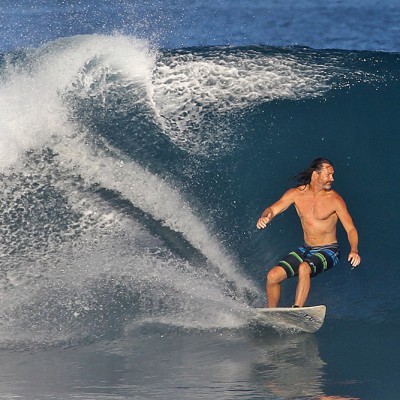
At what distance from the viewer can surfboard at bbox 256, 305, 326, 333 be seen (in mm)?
6711

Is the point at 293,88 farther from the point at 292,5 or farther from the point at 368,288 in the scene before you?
the point at 292,5

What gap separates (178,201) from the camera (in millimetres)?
8094

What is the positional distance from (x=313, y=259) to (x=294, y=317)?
49 centimetres

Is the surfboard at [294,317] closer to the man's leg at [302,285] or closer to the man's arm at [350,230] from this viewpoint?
the man's leg at [302,285]

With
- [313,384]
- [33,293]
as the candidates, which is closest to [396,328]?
[313,384]

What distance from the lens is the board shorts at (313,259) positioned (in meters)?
6.93

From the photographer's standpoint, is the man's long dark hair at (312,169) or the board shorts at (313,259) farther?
the man's long dark hair at (312,169)

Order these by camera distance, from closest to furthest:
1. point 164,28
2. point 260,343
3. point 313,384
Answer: point 313,384, point 260,343, point 164,28

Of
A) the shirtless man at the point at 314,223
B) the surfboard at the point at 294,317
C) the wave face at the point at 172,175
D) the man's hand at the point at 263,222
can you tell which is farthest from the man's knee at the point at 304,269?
the wave face at the point at 172,175

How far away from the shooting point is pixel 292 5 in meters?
13.8

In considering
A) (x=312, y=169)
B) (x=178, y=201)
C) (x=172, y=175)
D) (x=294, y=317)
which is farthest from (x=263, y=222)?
(x=172, y=175)

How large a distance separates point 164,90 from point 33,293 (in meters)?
2.33

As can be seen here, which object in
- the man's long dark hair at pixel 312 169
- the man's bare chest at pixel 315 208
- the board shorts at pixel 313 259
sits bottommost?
the board shorts at pixel 313 259

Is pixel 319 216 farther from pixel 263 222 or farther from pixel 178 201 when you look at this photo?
pixel 178 201
